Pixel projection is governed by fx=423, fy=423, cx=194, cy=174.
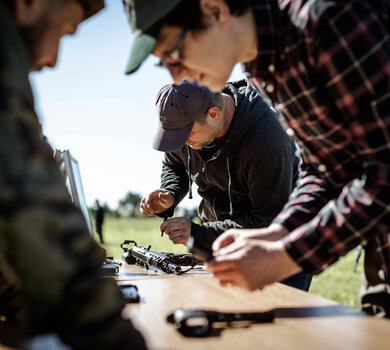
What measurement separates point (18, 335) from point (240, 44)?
1.11 meters

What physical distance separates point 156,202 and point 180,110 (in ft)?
2.24

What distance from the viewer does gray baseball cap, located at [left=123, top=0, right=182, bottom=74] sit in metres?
1.31

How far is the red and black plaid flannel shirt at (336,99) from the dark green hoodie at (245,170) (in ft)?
3.51

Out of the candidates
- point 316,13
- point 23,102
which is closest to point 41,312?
point 23,102

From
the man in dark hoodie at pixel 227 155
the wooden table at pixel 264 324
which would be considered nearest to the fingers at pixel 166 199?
the man in dark hoodie at pixel 227 155

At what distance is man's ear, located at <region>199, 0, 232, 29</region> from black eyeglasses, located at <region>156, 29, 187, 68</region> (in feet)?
0.30

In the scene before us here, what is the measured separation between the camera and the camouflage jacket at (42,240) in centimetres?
70

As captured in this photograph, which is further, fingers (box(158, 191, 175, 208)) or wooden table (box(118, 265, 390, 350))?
fingers (box(158, 191, 175, 208))

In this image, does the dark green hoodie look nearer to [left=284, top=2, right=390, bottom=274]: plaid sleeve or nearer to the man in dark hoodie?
the man in dark hoodie

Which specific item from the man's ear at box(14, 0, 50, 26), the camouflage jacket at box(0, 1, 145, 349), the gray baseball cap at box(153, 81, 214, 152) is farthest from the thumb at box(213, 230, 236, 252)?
the gray baseball cap at box(153, 81, 214, 152)

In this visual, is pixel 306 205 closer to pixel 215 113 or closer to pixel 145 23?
pixel 145 23

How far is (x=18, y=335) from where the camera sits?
1.16 m

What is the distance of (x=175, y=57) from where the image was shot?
143 cm

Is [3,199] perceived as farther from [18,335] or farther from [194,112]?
[194,112]
